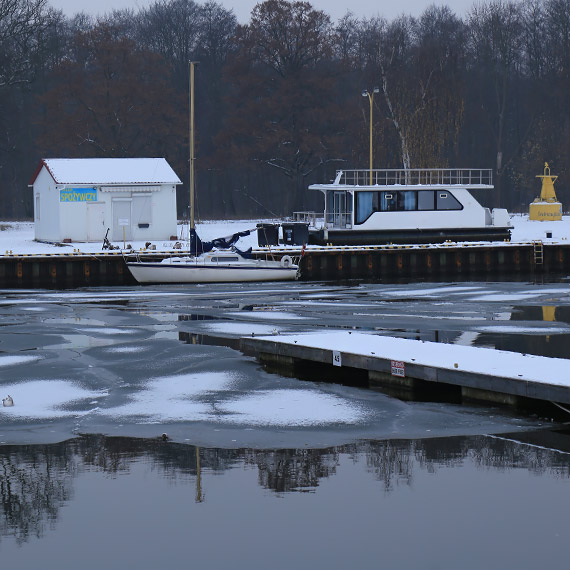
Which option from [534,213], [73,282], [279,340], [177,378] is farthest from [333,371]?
[534,213]

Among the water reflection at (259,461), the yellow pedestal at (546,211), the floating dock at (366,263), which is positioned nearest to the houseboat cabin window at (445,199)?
the floating dock at (366,263)

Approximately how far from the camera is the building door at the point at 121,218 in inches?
2026

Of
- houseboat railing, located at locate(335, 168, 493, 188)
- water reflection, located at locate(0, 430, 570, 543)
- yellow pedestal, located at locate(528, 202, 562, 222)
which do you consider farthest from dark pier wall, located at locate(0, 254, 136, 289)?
yellow pedestal, located at locate(528, 202, 562, 222)

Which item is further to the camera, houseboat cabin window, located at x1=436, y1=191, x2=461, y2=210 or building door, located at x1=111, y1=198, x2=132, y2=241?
building door, located at x1=111, y1=198, x2=132, y2=241

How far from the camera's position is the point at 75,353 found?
2322 centimetres

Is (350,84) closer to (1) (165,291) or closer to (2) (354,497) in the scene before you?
(1) (165,291)

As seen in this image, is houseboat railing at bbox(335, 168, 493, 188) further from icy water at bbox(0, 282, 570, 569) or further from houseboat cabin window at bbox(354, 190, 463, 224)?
icy water at bbox(0, 282, 570, 569)

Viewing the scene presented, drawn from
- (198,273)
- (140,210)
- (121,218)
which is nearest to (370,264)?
(198,273)

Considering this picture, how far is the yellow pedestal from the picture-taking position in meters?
64.2

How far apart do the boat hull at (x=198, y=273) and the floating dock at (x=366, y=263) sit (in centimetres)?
188

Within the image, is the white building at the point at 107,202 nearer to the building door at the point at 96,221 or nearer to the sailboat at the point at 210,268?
the building door at the point at 96,221

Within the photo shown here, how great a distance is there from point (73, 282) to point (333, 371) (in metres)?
22.9

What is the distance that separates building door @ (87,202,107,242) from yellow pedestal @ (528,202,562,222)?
2628 centimetres

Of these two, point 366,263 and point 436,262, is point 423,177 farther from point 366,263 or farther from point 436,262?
point 366,263
